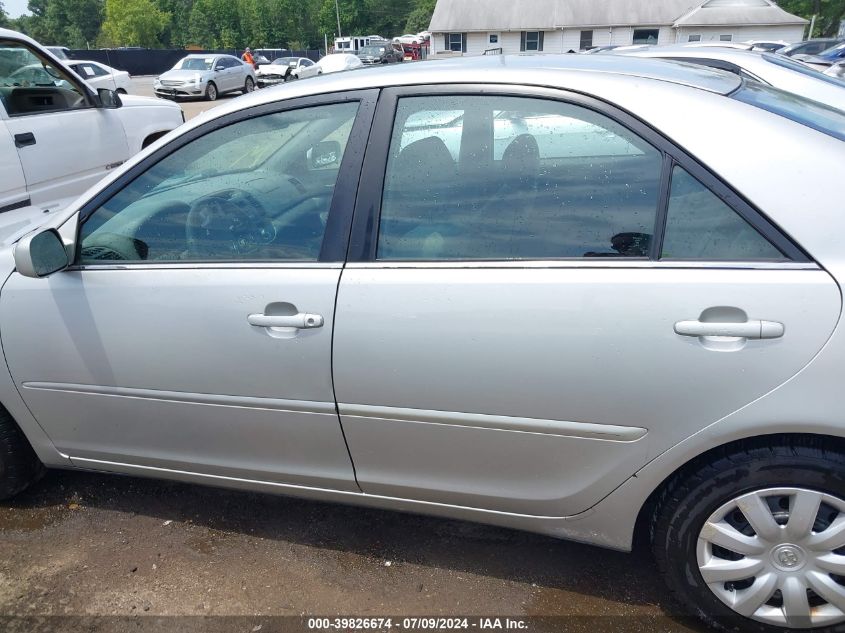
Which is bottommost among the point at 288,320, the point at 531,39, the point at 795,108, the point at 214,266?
the point at 531,39

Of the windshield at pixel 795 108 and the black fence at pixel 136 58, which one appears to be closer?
the windshield at pixel 795 108

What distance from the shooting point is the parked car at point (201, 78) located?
70.9 ft

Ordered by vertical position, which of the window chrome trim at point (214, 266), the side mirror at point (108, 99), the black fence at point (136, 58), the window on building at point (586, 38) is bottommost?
the window on building at point (586, 38)

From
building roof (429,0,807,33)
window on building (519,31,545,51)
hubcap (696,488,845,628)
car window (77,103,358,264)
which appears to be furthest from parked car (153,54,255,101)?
building roof (429,0,807,33)

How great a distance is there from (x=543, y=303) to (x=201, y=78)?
22.8 meters

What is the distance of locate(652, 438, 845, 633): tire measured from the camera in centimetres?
177

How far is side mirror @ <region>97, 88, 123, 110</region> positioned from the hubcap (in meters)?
5.37

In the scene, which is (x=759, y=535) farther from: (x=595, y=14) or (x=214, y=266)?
(x=595, y=14)

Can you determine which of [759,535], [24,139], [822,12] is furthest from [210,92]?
[822,12]

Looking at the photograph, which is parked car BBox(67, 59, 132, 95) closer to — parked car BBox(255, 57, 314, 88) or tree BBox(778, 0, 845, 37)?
parked car BBox(255, 57, 314, 88)

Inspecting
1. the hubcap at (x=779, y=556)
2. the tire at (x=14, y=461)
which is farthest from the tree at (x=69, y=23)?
the hubcap at (x=779, y=556)

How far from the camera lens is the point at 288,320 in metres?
2.04

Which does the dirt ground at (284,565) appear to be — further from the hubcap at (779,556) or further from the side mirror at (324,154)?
the side mirror at (324,154)

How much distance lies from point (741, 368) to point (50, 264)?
7.33ft
